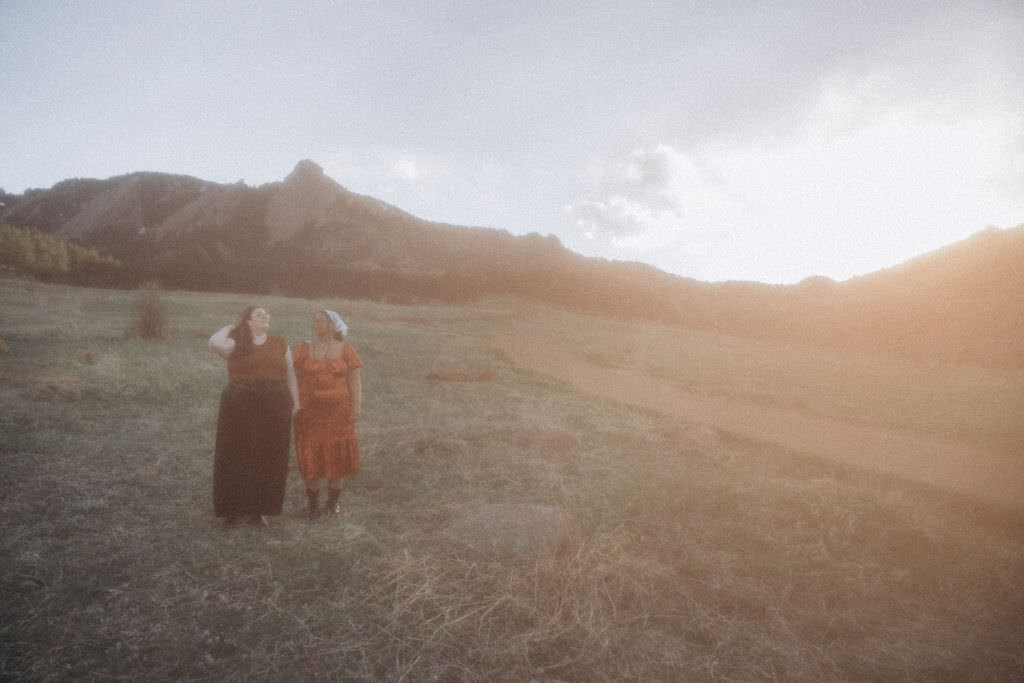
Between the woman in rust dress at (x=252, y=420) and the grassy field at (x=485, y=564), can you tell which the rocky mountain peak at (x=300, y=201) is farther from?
the woman in rust dress at (x=252, y=420)

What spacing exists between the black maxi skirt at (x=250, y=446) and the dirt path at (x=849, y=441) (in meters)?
7.24

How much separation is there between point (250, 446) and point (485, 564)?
2185 mm

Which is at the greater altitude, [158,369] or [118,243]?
[118,243]

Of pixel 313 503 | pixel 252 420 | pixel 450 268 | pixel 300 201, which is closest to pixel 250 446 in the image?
pixel 252 420

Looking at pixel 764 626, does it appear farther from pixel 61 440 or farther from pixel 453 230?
pixel 453 230

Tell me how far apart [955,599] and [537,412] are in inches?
244

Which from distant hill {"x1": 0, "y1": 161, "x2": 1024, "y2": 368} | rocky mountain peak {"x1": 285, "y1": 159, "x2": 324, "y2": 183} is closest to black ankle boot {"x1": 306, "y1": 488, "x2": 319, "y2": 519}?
distant hill {"x1": 0, "y1": 161, "x2": 1024, "y2": 368}

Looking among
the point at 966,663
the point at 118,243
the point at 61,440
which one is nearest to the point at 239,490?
the point at 61,440

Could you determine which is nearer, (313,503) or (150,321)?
(313,503)

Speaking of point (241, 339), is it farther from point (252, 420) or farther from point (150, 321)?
point (150, 321)

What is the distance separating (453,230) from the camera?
70.1m

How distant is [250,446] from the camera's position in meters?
4.43

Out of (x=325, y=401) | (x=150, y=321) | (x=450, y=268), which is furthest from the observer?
(x=450, y=268)

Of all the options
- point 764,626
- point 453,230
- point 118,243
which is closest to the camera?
point 764,626
